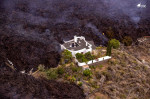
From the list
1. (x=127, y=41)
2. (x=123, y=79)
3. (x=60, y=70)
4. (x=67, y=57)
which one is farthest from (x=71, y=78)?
(x=127, y=41)

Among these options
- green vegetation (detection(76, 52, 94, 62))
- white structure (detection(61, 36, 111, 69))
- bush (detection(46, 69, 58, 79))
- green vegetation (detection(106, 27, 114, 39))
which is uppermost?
green vegetation (detection(106, 27, 114, 39))

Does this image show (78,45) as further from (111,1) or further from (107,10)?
(111,1)

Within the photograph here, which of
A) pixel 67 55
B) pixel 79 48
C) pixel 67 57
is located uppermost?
pixel 79 48

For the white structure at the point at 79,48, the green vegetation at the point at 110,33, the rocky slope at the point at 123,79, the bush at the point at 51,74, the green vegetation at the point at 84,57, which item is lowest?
the rocky slope at the point at 123,79

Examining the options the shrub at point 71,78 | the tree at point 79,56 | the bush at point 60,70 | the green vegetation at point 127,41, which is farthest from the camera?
the green vegetation at point 127,41

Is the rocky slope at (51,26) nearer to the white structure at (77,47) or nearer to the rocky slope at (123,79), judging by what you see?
the white structure at (77,47)

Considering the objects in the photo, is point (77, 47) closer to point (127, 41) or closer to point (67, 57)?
point (67, 57)

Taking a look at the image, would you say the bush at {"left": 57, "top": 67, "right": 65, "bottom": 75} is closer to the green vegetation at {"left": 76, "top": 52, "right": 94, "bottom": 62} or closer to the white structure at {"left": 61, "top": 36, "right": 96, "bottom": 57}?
the green vegetation at {"left": 76, "top": 52, "right": 94, "bottom": 62}

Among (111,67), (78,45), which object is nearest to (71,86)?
(111,67)

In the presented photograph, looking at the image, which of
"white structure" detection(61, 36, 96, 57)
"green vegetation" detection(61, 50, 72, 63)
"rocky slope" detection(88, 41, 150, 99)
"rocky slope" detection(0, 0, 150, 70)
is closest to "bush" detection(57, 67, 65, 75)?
"rocky slope" detection(0, 0, 150, 70)

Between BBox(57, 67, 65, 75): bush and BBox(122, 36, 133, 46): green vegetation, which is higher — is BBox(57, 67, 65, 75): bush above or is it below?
below

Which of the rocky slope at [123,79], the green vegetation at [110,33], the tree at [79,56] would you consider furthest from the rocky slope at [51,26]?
the rocky slope at [123,79]
